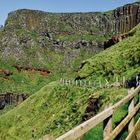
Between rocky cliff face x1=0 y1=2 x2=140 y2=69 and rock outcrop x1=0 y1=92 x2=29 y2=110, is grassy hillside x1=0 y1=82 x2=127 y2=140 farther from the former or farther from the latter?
rocky cliff face x1=0 y1=2 x2=140 y2=69

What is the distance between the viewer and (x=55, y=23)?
184m

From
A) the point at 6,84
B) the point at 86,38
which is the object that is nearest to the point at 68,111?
the point at 6,84

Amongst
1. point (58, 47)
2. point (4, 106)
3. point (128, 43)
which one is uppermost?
point (128, 43)

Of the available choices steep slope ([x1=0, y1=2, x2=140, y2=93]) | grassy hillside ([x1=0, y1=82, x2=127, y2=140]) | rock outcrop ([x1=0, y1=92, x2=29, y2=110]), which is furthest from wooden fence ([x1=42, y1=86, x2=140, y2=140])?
steep slope ([x1=0, y1=2, x2=140, y2=93])

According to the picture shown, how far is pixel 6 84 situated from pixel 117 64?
8978 centimetres

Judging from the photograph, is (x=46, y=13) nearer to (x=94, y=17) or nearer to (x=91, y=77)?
(x=94, y=17)

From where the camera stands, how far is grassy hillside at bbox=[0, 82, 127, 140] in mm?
39094

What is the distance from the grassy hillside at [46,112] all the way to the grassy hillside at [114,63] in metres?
6.32

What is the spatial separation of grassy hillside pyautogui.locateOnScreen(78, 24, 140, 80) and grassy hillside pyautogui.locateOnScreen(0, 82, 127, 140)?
632 cm

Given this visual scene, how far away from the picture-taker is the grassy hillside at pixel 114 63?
55.4 meters

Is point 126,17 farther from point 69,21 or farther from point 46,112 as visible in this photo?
point 46,112

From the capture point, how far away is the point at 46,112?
48.2 m

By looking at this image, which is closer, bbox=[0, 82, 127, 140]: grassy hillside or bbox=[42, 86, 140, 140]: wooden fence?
bbox=[42, 86, 140, 140]: wooden fence

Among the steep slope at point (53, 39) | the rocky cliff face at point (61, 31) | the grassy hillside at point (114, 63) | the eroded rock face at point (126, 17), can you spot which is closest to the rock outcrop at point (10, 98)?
the steep slope at point (53, 39)
